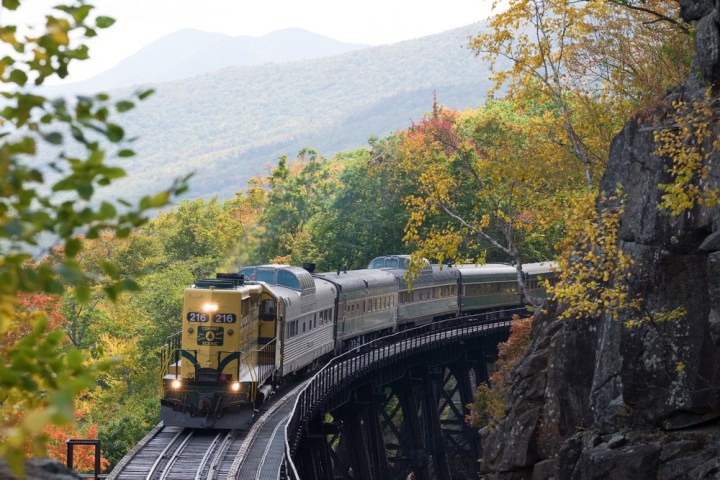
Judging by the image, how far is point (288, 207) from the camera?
219 feet

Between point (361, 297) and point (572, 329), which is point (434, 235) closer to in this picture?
point (572, 329)

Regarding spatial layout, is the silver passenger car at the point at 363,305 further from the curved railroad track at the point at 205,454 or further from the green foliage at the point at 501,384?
the curved railroad track at the point at 205,454

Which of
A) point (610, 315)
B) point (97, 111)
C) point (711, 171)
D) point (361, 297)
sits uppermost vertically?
point (97, 111)

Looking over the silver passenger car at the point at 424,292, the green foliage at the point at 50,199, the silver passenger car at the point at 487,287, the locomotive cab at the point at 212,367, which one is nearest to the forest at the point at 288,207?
the green foliage at the point at 50,199

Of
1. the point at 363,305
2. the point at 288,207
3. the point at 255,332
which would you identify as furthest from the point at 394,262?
the point at 255,332

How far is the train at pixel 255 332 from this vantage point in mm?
25047

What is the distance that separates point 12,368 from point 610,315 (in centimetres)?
1441

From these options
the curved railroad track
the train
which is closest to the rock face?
the train

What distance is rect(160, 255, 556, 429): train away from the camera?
25047mm

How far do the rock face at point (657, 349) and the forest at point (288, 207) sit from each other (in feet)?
1.93

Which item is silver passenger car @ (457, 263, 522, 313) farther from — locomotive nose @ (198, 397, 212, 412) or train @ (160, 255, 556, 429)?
locomotive nose @ (198, 397, 212, 412)

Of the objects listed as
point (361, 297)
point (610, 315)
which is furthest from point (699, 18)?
point (361, 297)

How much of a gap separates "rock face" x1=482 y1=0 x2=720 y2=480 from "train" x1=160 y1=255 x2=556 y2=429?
251cm

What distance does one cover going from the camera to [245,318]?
86.4 feet
